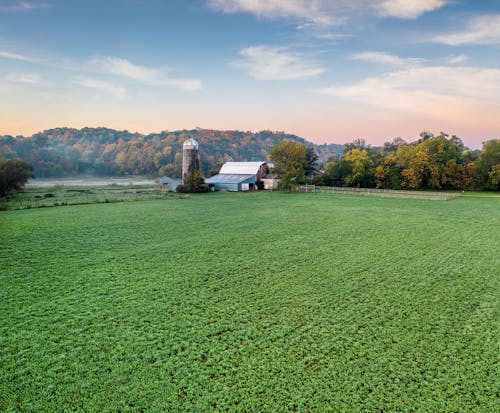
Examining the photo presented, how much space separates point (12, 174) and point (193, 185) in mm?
20802

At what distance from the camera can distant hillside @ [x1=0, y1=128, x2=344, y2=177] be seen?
78.9 meters

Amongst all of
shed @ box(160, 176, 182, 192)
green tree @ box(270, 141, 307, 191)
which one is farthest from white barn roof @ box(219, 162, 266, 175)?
shed @ box(160, 176, 182, 192)

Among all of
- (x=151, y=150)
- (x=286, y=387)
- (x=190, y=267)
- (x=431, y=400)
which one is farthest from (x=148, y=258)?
(x=151, y=150)

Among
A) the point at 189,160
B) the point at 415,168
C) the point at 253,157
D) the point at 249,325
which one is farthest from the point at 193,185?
the point at 253,157

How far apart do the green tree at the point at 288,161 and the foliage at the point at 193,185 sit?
10.6 meters

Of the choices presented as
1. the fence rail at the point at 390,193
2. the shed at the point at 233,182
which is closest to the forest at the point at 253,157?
the fence rail at the point at 390,193

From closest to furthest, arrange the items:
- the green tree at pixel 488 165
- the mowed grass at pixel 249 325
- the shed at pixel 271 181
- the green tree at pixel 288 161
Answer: the mowed grass at pixel 249 325 < the green tree at pixel 488 165 < the green tree at pixel 288 161 < the shed at pixel 271 181

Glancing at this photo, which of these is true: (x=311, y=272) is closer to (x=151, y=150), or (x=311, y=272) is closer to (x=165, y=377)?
(x=165, y=377)

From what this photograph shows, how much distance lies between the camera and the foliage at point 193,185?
146 feet

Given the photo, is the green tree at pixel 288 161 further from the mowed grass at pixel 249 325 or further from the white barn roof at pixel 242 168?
the mowed grass at pixel 249 325

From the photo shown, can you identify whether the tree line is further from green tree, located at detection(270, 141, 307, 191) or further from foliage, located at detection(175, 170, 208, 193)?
foliage, located at detection(175, 170, 208, 193)

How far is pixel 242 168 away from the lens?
5125cm

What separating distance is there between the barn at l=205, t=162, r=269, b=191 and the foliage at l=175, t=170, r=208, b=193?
3.27 meters

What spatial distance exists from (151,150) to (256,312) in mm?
97825
